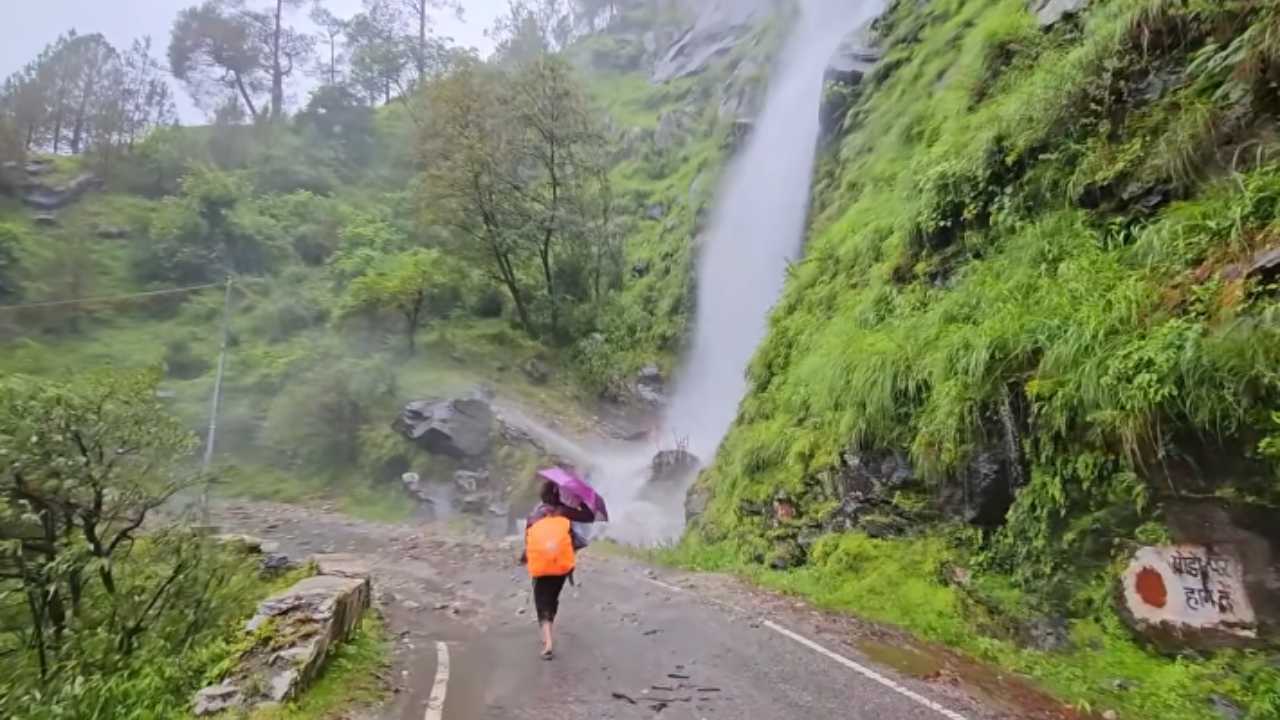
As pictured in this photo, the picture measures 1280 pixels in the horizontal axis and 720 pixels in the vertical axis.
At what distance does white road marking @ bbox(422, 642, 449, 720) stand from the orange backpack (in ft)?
3.57

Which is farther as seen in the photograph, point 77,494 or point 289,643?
point 77,494

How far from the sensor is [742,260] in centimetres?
2520

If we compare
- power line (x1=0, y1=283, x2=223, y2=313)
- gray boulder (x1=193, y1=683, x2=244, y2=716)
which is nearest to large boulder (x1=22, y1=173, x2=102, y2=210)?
power line (x1=0, y1=283, x2=223, y2=313)

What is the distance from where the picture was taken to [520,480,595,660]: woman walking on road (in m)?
6.23

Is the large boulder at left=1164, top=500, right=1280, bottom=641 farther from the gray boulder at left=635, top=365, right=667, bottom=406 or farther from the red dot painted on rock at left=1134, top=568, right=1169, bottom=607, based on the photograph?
the gray boulder at left=635, top=365, right=667, bottom=406

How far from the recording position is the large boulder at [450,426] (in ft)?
68.7

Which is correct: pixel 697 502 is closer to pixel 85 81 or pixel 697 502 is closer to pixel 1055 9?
pixel 1055 9

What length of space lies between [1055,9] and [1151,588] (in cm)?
863

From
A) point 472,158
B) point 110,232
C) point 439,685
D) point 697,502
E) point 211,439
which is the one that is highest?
point 110,232

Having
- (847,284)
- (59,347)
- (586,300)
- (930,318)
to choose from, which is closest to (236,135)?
(59,347)

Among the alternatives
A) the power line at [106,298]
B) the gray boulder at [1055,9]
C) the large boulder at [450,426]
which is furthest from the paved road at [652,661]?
the power line at [106,298]

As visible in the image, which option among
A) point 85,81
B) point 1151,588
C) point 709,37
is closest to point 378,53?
point 85,81

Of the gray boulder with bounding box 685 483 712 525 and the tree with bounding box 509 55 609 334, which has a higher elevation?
the tree with bounding box 509 55 609 334

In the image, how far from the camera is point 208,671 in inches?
231
